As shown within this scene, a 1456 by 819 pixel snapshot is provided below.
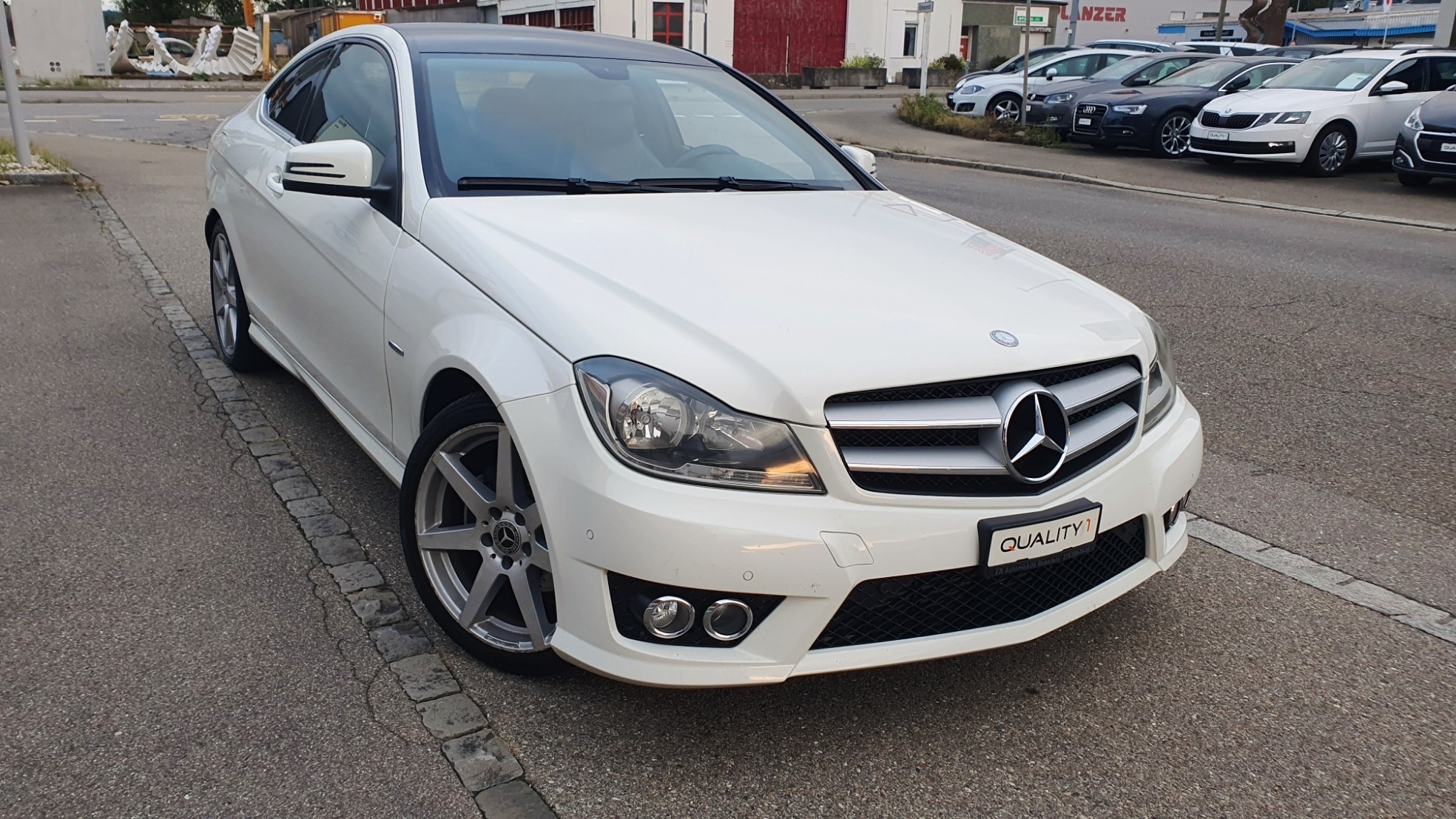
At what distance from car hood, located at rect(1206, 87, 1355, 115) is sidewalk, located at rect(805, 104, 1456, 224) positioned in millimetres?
881

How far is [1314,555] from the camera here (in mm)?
3949

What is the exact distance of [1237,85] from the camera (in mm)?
18109

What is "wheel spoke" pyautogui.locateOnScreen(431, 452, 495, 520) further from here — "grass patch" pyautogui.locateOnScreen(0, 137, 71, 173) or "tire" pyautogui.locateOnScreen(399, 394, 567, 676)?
"grass patch" pyautogui.locateOnScreen(0, 137, 71, 173)

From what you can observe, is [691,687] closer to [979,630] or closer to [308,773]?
[979,630]

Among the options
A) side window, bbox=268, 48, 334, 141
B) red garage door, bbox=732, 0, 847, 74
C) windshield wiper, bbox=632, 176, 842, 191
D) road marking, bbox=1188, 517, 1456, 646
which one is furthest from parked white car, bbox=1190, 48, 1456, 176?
red garage door, bbox=732, 0, 847, 74

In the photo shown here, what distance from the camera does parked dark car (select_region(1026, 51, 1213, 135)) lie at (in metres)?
20.1

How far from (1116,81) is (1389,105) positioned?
5.61 metres

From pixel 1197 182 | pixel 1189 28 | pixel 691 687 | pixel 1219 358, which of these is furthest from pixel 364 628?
pixel 1189 28

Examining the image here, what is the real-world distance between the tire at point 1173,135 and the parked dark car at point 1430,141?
A: 3.82 metres

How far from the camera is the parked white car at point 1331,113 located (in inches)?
607

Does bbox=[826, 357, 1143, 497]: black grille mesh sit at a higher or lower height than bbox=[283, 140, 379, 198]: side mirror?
lower

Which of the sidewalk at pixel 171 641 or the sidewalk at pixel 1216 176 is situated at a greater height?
the sidewalk at pixel 1216 176

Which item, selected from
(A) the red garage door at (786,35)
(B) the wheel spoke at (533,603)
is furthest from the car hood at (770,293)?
(A) the red garage door at (786,35)

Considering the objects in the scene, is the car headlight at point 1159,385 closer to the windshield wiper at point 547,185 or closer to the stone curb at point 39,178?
the windshield wiper at point 547,185
